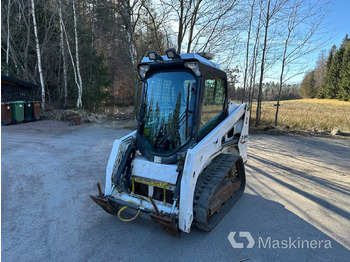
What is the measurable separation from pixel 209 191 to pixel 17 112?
13.6 meters

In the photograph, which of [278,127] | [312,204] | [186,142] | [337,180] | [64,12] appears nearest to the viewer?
[186,142]

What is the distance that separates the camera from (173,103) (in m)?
3.55

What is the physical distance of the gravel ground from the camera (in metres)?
2.83

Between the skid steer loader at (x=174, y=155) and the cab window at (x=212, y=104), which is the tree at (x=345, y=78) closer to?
the cab window at (x=212, y=104)

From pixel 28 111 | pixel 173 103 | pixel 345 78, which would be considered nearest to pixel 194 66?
pixel 173 103

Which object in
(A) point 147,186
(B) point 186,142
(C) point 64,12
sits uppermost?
(C) point 64,12

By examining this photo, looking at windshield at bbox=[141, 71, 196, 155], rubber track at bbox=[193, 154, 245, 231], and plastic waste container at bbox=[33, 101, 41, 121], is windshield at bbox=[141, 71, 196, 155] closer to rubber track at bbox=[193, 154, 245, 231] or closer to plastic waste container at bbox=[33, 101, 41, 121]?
rubber track at bbox=[193, 154, 245, 231]

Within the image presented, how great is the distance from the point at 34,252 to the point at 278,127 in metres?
12.5

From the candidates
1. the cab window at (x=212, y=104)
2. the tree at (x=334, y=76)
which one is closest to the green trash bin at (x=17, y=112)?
the cab window at (x=212, y=104)

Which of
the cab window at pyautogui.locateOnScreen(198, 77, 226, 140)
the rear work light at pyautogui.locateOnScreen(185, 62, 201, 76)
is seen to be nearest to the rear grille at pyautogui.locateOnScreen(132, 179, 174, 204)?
the cab window at pyautogui.locateOnScreen(198, 77, 226, 140)

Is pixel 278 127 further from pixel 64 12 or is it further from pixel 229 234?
pixel 64 12

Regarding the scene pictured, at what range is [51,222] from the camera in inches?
137

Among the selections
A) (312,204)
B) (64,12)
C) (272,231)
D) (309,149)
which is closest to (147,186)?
(272,231)

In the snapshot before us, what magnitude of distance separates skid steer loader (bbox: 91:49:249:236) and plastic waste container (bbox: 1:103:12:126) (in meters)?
11.7
